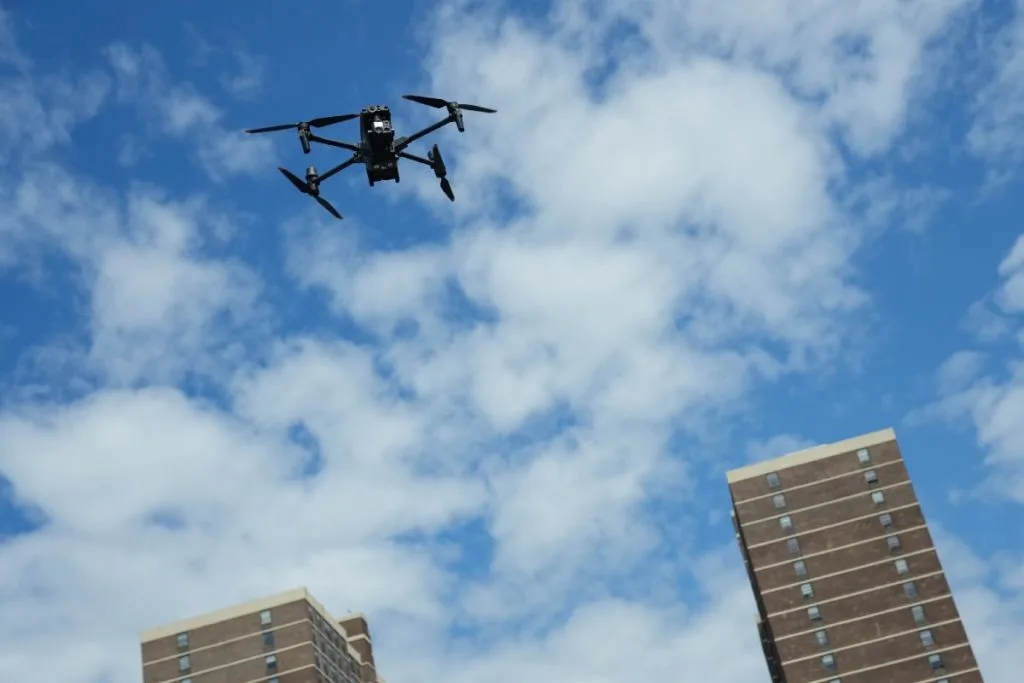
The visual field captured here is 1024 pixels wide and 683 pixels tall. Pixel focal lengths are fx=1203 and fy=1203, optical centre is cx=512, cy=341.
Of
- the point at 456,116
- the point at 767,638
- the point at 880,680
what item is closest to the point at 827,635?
the point at 880,680

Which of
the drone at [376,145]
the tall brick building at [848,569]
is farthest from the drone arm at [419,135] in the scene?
the tall brick building at [848,569]

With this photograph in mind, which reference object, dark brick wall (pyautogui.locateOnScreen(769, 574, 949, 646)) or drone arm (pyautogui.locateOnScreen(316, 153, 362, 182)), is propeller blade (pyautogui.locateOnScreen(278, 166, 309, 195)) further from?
dark brick wall (pyautogui.locateOnScreen(769, 574, 949, 646))

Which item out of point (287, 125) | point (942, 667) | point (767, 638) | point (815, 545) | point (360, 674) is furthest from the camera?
point (360, 674)

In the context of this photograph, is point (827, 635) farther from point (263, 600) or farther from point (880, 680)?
point (263, 600)

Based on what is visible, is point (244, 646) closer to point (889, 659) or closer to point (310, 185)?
point (889, 659)

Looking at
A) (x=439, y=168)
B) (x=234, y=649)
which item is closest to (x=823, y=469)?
(x=234, y=649)

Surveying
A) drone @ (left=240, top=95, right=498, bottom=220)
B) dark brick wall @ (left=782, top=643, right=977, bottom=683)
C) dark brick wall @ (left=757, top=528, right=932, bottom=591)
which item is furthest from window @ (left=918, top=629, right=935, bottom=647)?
drone @ (left=240, top=95, right=498, bottom=220)
